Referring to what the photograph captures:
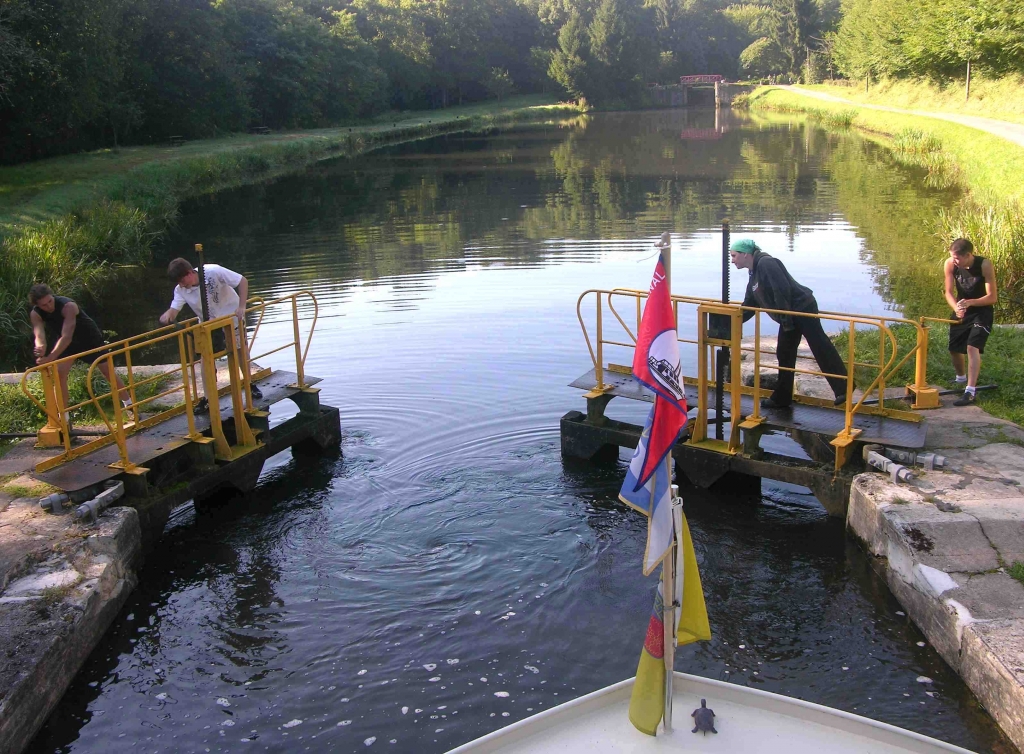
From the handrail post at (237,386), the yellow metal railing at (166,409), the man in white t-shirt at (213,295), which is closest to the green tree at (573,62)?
the man in white t-shirt at (213,295)

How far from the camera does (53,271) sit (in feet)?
64.4

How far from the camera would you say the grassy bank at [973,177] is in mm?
15312

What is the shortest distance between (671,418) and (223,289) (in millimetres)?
7171

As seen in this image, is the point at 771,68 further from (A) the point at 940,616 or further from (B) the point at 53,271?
(A) the point at 940,616

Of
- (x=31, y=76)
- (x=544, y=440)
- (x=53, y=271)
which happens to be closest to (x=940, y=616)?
(x=544, y=440)

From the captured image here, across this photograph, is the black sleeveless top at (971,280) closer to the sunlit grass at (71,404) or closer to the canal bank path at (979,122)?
the sunlit grass at (71,404)

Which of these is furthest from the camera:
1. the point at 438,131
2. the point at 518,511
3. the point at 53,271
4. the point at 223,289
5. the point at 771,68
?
the point at 771,68

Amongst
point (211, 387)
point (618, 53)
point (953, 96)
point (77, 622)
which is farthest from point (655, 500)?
point (618, 53)

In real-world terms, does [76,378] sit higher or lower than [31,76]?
lower

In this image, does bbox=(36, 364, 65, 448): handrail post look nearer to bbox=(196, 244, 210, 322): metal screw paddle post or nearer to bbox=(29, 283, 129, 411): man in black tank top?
bbox=(29, 283, 129, 411): man in black tank top

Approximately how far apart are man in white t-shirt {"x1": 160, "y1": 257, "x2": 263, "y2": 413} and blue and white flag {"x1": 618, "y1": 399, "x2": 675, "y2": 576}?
630 cm

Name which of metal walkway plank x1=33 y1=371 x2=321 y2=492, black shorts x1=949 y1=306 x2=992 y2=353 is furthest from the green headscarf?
metal walkway plank x1=33 y1=371 x2=321 y2=492

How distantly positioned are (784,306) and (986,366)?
3312mm

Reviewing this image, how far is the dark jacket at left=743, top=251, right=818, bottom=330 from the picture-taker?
8.98 m
